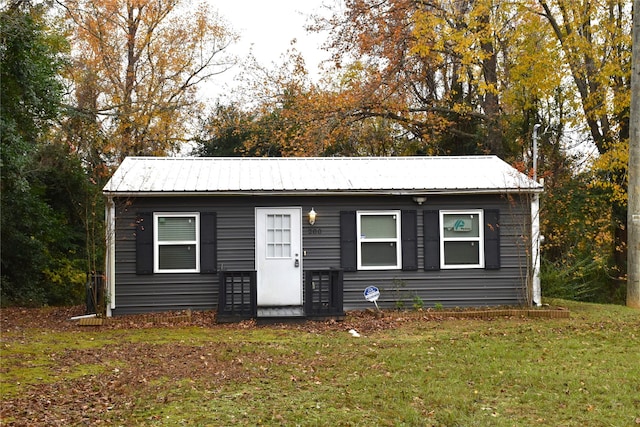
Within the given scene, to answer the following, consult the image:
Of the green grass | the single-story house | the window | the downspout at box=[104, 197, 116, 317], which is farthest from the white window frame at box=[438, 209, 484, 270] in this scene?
the downspout at box=[104, 197, 116, 317]

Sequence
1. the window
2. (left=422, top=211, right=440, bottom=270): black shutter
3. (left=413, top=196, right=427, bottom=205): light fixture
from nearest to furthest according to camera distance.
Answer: the window → (left=413, top=196, right=427, bottom=205): light fixture → (left=422, top=211, right=440, bottom=270): black shutter

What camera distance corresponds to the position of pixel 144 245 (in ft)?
41.9

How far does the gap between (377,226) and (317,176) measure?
5.31 feet

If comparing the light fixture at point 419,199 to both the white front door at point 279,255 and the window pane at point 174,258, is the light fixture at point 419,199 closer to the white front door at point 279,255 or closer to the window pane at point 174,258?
the white front door at point 279,255

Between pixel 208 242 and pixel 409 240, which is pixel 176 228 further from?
pixel 409 240

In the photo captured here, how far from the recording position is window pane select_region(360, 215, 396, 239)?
43.7ft

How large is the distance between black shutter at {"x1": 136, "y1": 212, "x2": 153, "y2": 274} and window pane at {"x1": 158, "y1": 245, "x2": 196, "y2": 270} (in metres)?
0.19

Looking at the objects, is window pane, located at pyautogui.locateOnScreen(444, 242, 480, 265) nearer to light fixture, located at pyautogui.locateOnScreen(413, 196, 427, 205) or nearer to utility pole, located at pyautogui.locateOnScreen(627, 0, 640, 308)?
light fixture, located at pyautogui.locateOnScreen(413, 196, 427, 205)

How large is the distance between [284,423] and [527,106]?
16.6 metres

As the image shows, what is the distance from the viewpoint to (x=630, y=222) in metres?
14.3

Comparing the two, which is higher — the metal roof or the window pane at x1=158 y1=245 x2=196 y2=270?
the metal roof

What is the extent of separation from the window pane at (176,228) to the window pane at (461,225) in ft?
16.2

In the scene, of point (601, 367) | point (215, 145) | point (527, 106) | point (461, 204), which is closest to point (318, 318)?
point (461, 204)

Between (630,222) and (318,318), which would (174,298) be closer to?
(318,318)
